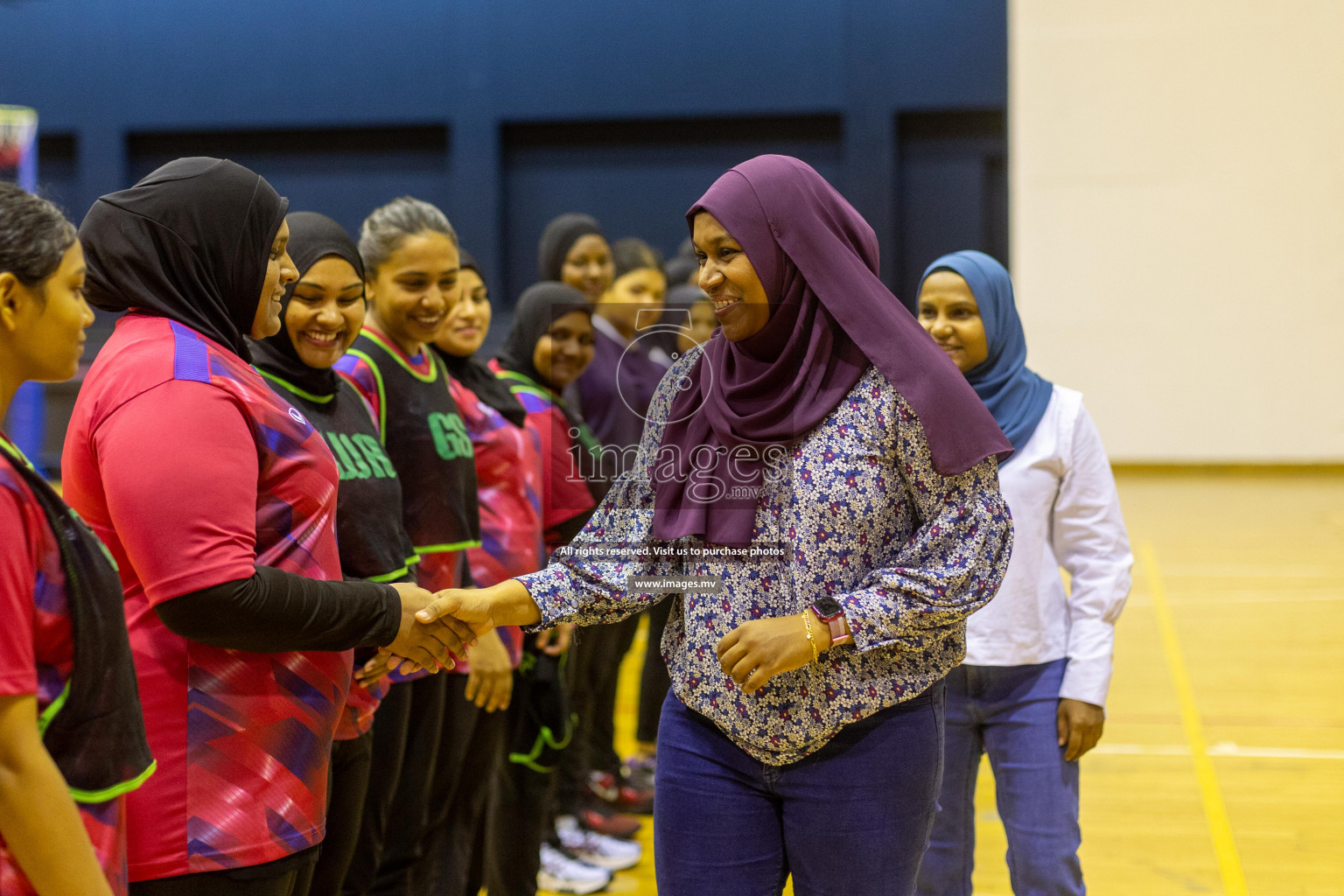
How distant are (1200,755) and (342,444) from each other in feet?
11.5

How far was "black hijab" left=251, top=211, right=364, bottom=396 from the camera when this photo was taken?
211 centimetres

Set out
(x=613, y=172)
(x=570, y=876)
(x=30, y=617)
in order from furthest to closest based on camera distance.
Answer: (x=613, y=172), (x=570, y=876), (x=30, y=617)

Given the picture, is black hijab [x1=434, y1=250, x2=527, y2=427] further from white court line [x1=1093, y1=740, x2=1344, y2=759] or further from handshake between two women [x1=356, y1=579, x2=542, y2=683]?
white court line [x1=1093, y1=740, x2=1344, y2=759]

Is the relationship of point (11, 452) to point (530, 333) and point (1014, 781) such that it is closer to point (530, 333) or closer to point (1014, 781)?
point (1014, 781)

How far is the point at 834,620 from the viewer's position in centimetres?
159

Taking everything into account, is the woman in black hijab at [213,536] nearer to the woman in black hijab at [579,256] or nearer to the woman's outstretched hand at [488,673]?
the woman's outstretched hand at [488,673]

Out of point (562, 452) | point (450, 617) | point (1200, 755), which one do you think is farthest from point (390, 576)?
point (1200, 755)

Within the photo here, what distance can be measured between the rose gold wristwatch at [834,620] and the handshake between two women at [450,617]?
475 mm

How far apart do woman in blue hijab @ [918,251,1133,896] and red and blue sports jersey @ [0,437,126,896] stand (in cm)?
167

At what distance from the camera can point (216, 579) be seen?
4.71 feet

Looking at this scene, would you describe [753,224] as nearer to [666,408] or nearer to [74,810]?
[666,408]

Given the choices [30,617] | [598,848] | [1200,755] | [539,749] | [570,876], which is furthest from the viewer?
[1200,755]

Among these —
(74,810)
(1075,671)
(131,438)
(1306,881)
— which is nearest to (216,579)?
(131,438)

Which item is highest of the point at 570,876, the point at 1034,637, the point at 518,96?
the point at 518,96
